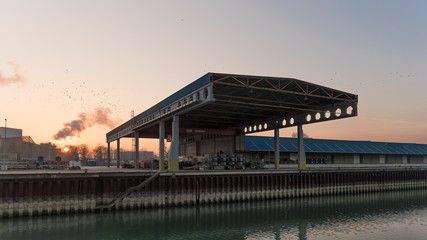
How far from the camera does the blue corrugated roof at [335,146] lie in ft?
245

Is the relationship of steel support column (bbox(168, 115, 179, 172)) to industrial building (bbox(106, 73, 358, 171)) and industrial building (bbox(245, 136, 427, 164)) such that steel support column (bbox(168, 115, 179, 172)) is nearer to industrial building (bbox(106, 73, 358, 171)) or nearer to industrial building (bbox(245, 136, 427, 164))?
industrial building (bbox(106, 73, 358, 171))

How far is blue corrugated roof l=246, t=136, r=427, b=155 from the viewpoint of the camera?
245 ft

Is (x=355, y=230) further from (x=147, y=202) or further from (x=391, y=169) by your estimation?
(x=391, y=169)

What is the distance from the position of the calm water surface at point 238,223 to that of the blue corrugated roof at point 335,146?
30.4 m

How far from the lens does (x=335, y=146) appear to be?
86.2m

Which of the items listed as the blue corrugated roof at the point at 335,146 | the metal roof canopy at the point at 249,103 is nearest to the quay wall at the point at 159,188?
the metal roof canopy at the point at 249,103

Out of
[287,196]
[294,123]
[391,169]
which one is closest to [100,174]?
[287,196]

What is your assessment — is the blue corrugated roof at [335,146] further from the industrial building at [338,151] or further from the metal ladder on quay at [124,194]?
the metal ladder on quay at [124,194]

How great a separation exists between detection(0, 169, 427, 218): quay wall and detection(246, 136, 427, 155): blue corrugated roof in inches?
834

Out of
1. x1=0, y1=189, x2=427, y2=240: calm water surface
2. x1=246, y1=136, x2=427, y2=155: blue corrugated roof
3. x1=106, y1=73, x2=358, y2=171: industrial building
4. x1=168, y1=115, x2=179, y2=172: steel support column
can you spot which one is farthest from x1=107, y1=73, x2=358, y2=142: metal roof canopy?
x1=0, y1=189, x2=427, y2=240: calm water surface

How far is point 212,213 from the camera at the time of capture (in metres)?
37.8

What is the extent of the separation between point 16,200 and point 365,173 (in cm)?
5179

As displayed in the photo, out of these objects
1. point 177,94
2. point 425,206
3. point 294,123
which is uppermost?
point 177,94

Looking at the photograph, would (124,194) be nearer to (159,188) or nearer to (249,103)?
(159,188)
